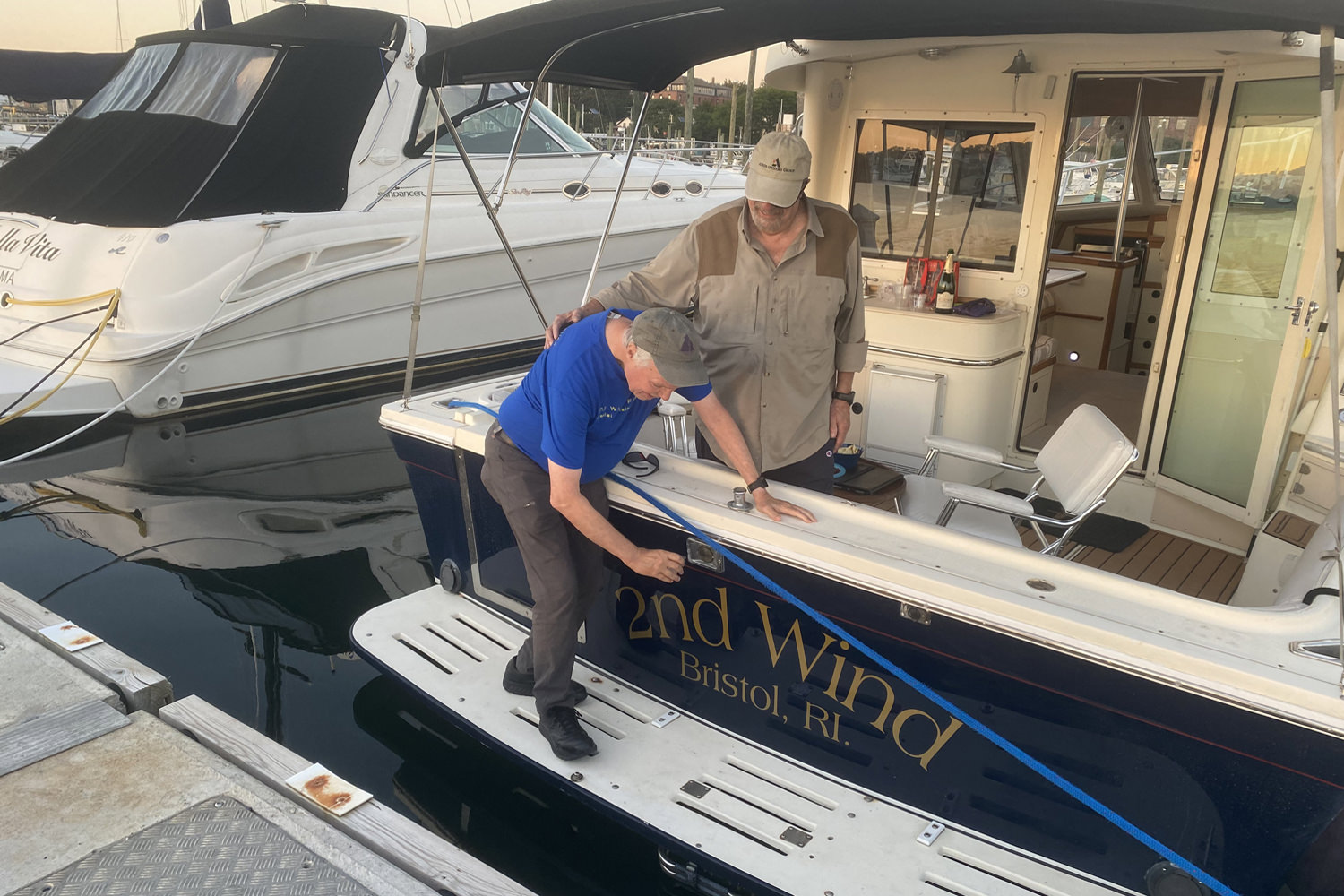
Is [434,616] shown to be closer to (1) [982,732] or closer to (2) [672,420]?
(2) [672,420]

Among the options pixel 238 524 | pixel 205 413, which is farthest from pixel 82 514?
pixel 205 413

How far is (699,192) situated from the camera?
27.5 ft

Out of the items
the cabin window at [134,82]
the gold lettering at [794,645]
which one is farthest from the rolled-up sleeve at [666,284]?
the cabin window at [134,82]

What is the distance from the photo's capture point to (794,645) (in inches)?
89.7

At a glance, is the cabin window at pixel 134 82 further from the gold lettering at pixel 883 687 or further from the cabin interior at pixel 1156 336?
the gold lettering at pixel 883 687

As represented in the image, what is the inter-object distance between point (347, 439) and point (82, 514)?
1.57m

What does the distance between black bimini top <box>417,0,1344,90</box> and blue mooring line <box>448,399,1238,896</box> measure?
4.25 ft

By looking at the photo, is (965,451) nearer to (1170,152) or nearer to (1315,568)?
(1315,568)

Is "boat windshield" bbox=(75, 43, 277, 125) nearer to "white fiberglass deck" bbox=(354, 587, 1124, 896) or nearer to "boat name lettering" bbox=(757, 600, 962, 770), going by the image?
"white fiberglass deck" bbox=(354, 587, 1124, 896)

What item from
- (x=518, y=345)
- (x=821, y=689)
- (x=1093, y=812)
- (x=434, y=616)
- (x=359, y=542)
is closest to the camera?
(x=1093, y=812)

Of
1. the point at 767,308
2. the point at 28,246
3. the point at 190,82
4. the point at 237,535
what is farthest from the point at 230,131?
the point at 767,308

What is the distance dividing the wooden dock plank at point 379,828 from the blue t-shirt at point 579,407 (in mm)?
909

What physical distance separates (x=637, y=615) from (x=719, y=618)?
32 centimetres

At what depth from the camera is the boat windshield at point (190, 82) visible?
6230 millimetres
